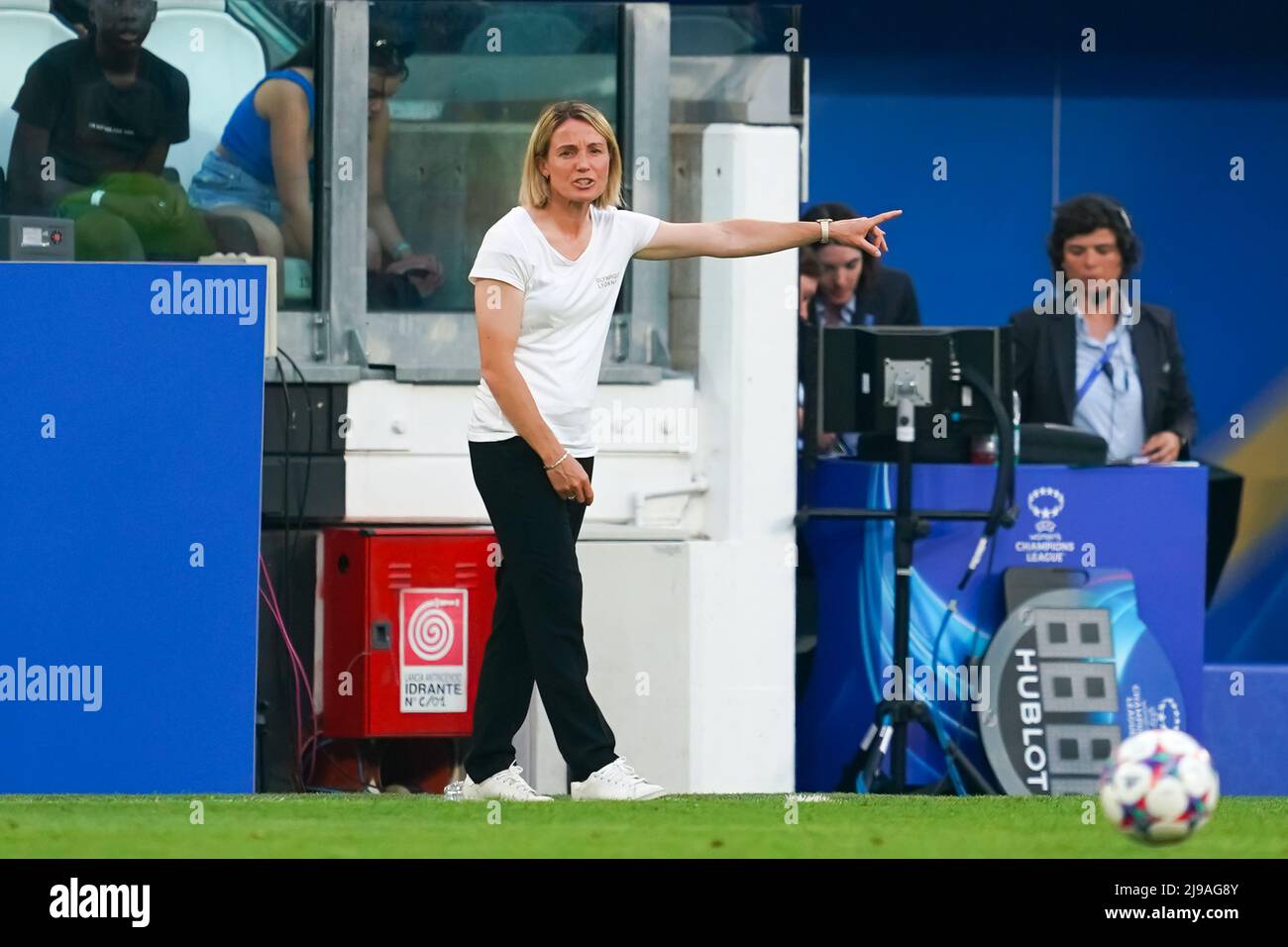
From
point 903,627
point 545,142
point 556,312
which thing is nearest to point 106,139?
point 545,142

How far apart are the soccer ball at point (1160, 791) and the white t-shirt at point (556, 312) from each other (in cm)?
190

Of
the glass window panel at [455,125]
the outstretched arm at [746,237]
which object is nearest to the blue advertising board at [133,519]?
the outstretched arm at [746,237]

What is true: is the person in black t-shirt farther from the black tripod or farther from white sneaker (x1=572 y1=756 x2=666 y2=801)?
white sneaker (x1=572 y1=756 x2=666 y2=801)

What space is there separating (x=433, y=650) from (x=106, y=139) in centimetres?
228

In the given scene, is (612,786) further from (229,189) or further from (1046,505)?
(229,189)

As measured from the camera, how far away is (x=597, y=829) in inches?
230

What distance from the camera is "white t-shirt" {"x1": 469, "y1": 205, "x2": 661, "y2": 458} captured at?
261 inches

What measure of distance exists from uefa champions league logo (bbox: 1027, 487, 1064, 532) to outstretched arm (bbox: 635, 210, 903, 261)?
2944 millimetres

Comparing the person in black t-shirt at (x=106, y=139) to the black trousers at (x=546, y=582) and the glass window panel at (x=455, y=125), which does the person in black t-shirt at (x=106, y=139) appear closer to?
the glass window panel at (x=455, y=125)

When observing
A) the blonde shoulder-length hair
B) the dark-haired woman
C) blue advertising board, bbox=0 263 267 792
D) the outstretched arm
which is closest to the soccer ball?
the outstretched arm

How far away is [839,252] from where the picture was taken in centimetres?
1005

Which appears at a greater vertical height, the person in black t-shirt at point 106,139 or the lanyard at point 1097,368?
the person in black t-shirt at point 106,139

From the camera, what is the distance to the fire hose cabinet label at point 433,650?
9.19 metres
